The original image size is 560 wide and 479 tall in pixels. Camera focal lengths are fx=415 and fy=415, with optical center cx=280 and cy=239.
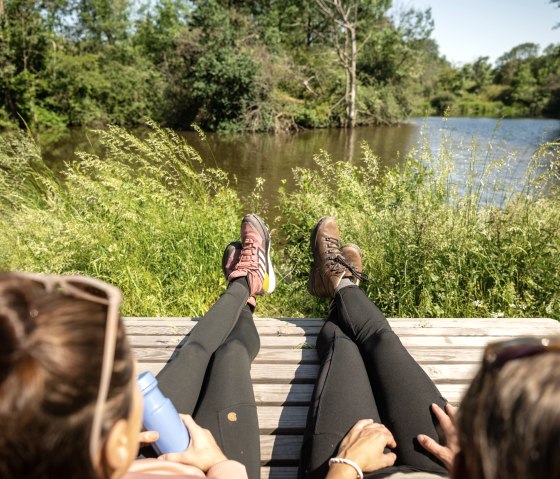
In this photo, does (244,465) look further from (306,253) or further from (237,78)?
(237,78)

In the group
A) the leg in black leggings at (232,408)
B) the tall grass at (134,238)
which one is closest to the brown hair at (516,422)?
the leg in black leggings at (232,408)

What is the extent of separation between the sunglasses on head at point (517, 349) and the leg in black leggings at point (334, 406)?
95 centimetres

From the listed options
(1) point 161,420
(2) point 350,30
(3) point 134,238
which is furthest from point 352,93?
(1) point 161,420

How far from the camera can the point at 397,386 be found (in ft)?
5.20

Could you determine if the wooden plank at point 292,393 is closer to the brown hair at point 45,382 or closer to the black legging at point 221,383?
the black legging at point 221,383

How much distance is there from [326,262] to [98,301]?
6.83ft

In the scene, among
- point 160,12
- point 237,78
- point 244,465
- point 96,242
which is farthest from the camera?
point 160,12

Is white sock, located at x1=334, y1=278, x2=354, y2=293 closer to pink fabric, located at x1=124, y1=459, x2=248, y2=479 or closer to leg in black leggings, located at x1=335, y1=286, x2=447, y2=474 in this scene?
leg in black leggings, located at x1=335, y1=286, x2=447, y2=474

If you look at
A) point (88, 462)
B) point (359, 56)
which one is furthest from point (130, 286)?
point (359, 56)

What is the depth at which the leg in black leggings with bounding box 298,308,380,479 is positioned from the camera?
141cm

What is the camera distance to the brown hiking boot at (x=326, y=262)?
2.57 meters

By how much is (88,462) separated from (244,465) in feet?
2.98

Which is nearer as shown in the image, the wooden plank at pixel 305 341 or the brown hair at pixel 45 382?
the brown hair at pixel 45 382

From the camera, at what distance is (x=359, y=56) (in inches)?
1019
